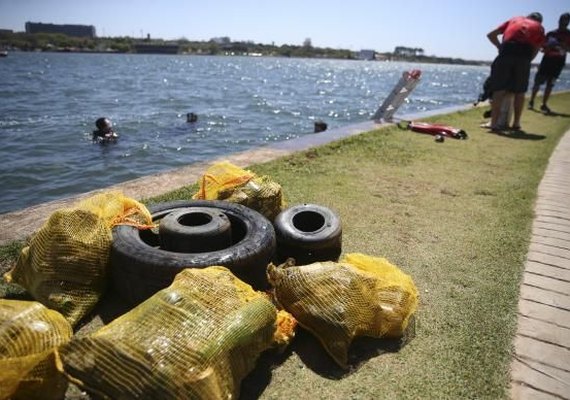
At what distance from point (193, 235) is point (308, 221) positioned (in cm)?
141

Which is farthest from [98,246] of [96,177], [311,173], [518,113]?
[518,113]

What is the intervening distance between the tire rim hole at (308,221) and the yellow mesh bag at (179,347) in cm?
170

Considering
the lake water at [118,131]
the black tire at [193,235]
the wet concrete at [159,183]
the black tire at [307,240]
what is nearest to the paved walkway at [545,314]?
the black tire at [307,240]

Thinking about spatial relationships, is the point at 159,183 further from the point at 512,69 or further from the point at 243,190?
the point at 512,69

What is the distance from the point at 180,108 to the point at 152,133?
8060 millimetres

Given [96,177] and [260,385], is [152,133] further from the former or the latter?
[260,385]

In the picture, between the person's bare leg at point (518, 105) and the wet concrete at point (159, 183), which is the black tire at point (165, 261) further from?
the person's bare leg at point (518, 105)

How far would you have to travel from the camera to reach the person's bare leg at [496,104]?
10794 millimetres

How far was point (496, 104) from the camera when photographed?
11242mm

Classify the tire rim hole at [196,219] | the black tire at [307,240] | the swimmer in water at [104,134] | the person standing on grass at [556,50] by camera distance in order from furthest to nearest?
the swimmer in water at [104,134], the person standing on grass at [556,50], the black tire at [307,240], the tire rim hole at [196,219]

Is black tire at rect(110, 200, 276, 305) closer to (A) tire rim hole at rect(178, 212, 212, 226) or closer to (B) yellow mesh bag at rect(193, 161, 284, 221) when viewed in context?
(A) tire rim hole at rect(178, 212, 212, 226)

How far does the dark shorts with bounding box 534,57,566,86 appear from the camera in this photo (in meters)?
13.9

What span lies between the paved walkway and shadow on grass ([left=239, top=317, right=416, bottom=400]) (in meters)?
0.76

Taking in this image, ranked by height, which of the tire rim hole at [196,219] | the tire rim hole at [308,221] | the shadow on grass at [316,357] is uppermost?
the tire rim hole at [196,219]
